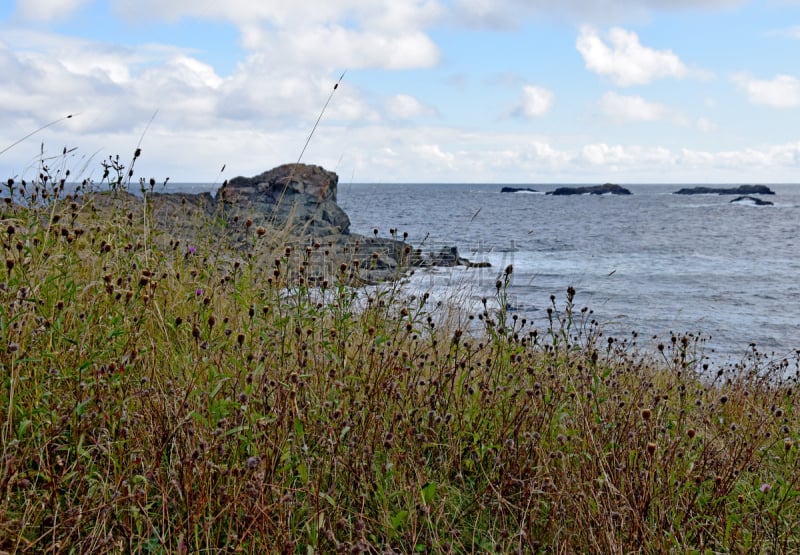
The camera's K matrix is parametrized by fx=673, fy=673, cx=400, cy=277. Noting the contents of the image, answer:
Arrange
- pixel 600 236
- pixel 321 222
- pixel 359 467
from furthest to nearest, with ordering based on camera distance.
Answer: pixel 600 236 → pixel 321 222 → pixel 359 467

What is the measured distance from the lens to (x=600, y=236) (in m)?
43.0

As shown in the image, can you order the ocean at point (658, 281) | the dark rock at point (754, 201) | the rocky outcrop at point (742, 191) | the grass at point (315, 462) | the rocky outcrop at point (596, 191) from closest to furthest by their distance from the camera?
the grass at point (315, 462)
the ocean at point (658, 281)
the dark rock at point (754, 201)
the rocky outcrop at point (596, 191)
the rocky outcrop at point (742, 191)

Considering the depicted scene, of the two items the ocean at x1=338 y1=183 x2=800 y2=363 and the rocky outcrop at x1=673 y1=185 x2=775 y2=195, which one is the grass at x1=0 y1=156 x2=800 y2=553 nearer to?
the ocean at x1=338 y1=183 x2=800 y2=363

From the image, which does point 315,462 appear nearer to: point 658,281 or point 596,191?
point 658,281

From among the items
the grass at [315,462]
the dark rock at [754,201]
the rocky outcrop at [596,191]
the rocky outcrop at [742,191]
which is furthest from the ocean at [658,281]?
the rocky outcrop at [742,191]

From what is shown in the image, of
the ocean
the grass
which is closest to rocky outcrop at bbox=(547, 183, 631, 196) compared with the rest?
the ocean

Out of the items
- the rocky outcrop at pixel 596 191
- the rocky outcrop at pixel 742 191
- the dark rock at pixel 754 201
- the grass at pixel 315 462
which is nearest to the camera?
the grass at pixel 315 462

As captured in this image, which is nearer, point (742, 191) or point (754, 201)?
point (754, 201)

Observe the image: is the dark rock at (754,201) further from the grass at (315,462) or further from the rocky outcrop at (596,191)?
the grass at (315,462)

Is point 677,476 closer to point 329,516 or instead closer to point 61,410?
point 329,516

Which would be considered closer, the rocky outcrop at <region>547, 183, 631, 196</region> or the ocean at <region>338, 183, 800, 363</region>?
the ocean at <region>338, 183, 800, 363</region>

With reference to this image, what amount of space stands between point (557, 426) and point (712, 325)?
12431mm

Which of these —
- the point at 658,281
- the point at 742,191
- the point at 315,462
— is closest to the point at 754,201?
the point at 742,191

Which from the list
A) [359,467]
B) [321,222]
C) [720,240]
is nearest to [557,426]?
[359,467]
